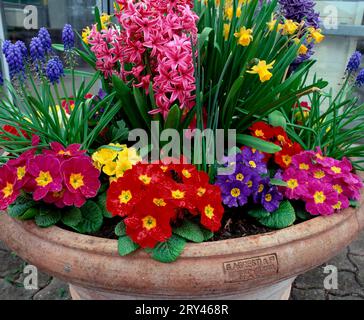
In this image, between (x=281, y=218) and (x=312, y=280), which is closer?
(x=281, y=218)

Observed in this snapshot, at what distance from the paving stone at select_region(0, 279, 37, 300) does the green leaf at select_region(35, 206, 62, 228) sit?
770 mm

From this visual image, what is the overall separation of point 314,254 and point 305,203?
0.60 ft

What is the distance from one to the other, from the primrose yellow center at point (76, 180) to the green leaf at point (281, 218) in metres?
0.47

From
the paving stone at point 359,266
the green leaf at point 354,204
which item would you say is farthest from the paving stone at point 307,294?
the green leaf at point 354,204

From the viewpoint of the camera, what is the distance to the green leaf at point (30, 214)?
0.96m

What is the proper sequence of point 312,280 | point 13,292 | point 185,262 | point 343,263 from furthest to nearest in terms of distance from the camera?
1. point 343,263
2. point 312,280
3. point 13,292
4. point 185,262

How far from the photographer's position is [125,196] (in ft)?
3.09

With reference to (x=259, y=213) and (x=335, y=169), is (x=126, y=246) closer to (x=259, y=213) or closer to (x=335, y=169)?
(x=259, y=213)

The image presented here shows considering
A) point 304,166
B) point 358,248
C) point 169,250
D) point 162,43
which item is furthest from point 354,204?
point 358,248

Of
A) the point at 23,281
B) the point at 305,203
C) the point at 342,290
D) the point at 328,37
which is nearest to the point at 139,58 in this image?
the point at 305,203

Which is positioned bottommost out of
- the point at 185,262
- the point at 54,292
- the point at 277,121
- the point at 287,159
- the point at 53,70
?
the point at 54,292

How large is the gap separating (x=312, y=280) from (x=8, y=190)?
1.30 m

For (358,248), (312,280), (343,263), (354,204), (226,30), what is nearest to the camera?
(354,204)

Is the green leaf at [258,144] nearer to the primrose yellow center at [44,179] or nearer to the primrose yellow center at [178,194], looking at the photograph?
the primrose yellow center at [178,194]
